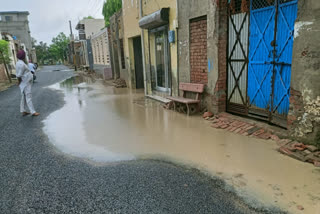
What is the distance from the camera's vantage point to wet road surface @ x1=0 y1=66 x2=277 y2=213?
2781 millimetres

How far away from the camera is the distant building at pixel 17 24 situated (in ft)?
161

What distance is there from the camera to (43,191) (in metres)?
3.17

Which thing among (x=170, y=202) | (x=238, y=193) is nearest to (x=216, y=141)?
(x=238, y=193)

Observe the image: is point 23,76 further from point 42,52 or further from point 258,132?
point 42,52

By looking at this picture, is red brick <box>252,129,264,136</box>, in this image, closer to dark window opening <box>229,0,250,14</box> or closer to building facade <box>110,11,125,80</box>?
dark window opening <box>229,0,250,14</box>

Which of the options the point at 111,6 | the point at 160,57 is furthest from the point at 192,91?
the point at 111,6

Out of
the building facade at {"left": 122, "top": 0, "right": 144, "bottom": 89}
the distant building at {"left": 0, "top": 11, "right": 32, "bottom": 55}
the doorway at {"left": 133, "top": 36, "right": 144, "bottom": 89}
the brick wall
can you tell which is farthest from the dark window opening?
the distant building at {"left": 0, "top": 11, "right": 32, "bottom": 55}

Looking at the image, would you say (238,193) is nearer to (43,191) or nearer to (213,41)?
(43,191)

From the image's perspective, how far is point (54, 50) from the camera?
7106 cm

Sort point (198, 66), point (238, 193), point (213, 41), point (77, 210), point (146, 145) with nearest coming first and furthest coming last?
point (77, 210)
point (238, 193)
point (146, 145)
point (213, 41)
point (198, 66)

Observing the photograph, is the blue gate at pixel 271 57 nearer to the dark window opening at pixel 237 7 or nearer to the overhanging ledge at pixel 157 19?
the dark window opening at pixel 237 7

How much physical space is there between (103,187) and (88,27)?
1190 inches

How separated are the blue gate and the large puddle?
3.25ft

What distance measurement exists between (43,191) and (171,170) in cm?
177
